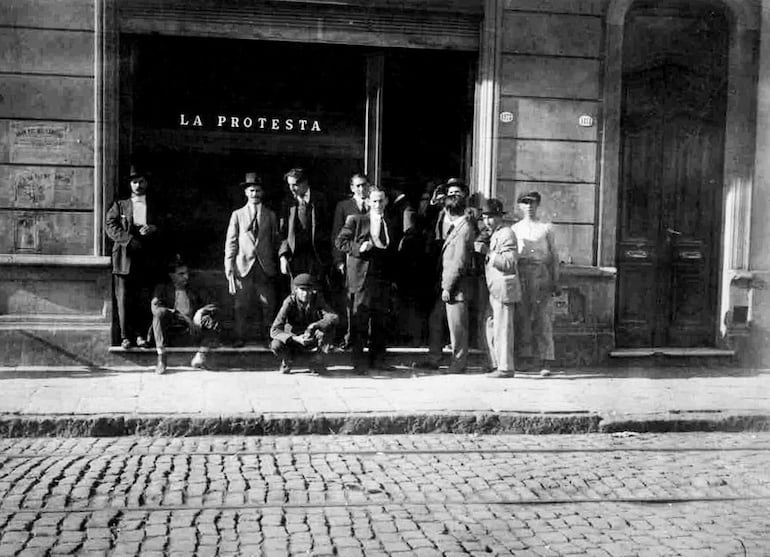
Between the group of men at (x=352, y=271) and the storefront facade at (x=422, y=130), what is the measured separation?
0.49 m

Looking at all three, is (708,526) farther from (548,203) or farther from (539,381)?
(548,203)

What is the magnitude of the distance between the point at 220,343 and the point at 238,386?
61.9 inches

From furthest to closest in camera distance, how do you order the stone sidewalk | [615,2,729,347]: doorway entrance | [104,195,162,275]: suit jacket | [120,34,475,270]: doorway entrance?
[615,2,729,347]: doorway entrance → [120,34,475,270]: doorway entrance → [104,195,162,275]: suit jacket → the stone sidewalk

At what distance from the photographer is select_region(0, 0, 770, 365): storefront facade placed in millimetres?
10500

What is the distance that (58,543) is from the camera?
191 inches

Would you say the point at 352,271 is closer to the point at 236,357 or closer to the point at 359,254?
the point at 359,254

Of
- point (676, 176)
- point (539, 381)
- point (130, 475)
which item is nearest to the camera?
point (130, 475)

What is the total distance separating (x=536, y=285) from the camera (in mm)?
10758

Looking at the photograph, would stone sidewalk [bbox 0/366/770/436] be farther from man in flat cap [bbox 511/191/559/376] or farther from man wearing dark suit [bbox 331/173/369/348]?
man wearing dark suit [bbox 331/173/369/348]

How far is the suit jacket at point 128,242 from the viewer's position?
10.4m

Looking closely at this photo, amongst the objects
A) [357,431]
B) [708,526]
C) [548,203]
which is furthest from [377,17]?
[708,526]

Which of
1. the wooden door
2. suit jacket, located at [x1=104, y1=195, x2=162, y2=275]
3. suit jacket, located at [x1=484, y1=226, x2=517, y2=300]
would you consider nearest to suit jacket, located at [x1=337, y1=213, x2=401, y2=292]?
suit jacket, located at [x1=484, y1=226, x2=517, y2=300]

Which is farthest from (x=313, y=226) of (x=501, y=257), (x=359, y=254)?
(x=501, y=257)

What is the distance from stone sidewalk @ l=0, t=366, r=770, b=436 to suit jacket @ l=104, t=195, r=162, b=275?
3.78 ft
